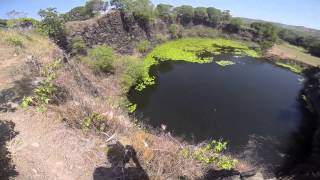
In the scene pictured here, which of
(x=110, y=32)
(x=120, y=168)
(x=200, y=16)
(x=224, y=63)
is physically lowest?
(x=224, y=63)

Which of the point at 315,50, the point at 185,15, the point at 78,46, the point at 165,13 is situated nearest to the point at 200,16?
the point at 185,15

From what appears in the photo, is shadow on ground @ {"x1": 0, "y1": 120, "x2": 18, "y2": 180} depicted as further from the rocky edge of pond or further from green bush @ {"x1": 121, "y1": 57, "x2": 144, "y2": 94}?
the rocky edge of pond

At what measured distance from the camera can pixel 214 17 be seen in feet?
173

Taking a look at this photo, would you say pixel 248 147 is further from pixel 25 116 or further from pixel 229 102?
pixel 25 116

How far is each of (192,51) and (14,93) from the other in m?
31.1

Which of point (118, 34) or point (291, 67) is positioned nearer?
point (118, 34)

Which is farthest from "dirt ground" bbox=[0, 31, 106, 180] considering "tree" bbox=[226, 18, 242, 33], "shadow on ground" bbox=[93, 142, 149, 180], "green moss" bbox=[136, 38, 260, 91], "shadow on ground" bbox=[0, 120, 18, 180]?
"tree" bbox=[226, 18, 242, 33]

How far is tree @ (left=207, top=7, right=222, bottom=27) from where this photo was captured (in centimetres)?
5278

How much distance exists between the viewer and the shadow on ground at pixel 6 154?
6143mm

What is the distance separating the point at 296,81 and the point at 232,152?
19920 millimetres

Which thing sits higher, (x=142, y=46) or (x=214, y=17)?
(x=214, y=17)

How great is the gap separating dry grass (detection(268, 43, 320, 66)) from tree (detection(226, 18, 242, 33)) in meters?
7.97

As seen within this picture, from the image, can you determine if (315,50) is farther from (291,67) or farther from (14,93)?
(14,93)

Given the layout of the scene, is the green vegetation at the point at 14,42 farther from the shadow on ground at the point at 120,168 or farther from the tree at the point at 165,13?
the tree at the point at 165,13
